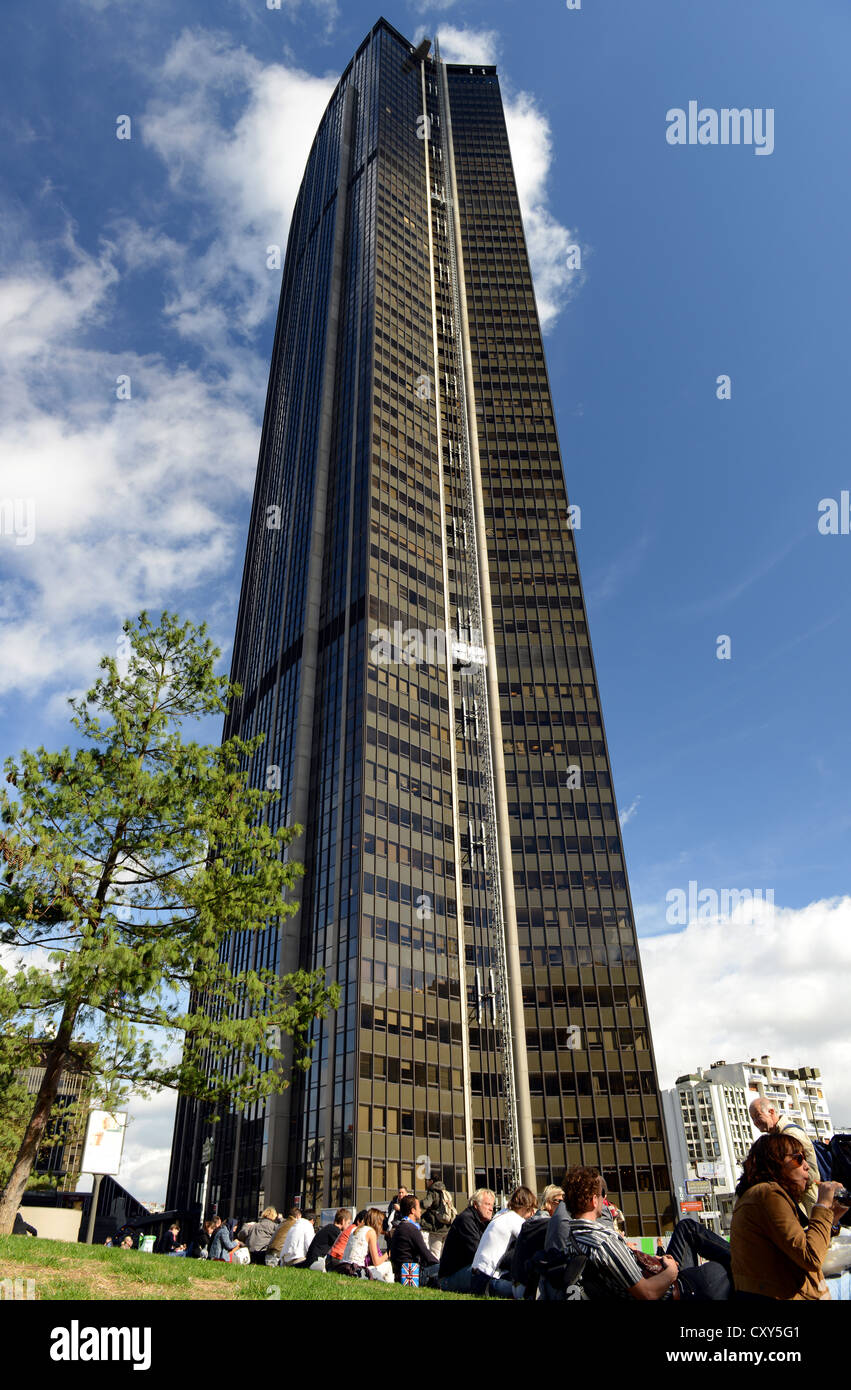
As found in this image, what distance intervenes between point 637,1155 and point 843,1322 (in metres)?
67.5

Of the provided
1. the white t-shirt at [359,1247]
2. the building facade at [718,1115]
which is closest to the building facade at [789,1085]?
the building facade at [718,1115]

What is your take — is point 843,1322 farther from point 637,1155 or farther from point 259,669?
point 259,669

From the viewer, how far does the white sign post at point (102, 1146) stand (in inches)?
620

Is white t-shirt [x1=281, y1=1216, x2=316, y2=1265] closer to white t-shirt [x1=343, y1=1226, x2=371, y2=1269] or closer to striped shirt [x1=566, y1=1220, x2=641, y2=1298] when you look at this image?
white t-shirt [x1=343, y1=1226, x2=371, y2=1269]

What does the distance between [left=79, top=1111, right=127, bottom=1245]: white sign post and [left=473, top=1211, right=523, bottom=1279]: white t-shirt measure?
971 cm

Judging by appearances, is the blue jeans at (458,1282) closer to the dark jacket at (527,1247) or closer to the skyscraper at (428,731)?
the dark jacket at (527,1247)

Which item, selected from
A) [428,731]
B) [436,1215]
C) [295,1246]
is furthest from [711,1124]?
[295,1246]

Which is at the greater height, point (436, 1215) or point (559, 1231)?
point (559, 1231)

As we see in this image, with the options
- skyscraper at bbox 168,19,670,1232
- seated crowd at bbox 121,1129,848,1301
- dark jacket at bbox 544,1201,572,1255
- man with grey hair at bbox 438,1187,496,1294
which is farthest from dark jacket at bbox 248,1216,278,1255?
skyscraper at bbox 168,19,670,1232

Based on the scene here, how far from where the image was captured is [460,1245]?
32.5 ft

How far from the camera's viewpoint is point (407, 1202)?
1209 cm

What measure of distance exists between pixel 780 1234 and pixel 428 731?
65.7m

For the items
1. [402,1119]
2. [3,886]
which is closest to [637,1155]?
[402,1119]

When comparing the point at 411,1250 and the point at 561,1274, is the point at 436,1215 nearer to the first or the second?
the point at 411,1250
